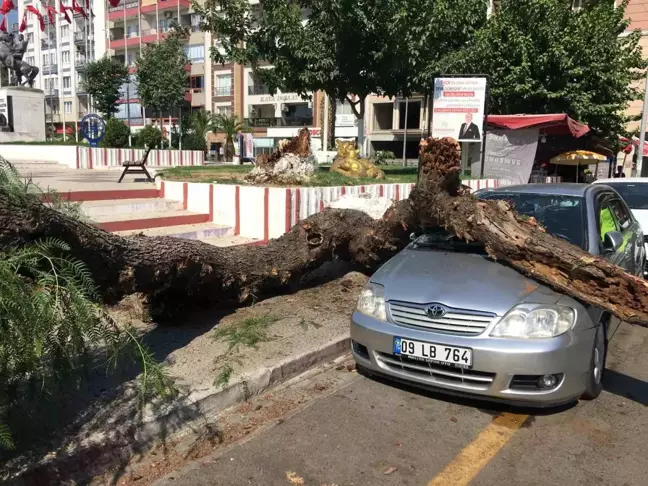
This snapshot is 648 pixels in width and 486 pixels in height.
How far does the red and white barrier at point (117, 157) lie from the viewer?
1948 centimetres

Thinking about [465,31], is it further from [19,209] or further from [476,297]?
[19,209]

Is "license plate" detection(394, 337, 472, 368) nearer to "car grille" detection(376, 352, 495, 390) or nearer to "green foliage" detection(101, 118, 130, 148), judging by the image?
"car grille" detection(376, 352, 495, 390)

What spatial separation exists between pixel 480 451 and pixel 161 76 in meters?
42.8

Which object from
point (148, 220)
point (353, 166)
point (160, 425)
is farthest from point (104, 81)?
point (160, 425)

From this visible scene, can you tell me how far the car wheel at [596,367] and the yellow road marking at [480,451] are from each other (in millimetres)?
538

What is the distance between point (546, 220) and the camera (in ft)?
17.5

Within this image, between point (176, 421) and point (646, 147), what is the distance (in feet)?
115

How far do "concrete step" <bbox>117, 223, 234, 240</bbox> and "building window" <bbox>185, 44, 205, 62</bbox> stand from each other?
53476 millimetres

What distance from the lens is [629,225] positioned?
6.46 metres

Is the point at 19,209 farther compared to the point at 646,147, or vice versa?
the point at 646,147

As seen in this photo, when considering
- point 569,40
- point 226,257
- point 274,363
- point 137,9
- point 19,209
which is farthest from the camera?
point 137,9

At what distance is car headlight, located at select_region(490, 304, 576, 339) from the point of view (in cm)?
380

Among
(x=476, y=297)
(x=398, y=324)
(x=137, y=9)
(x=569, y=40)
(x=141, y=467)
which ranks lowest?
(x=141, y=467)

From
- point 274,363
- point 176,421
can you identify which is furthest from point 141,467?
point 274,363
